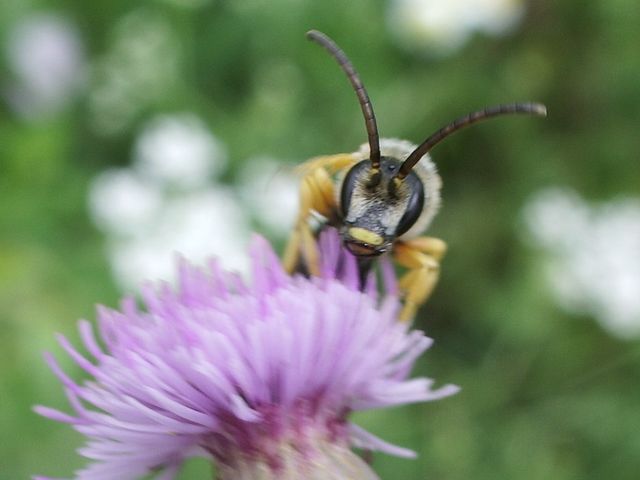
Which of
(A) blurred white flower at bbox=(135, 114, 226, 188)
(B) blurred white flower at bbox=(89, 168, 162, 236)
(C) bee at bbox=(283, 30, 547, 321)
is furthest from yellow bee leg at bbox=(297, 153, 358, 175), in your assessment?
(A) blurred white flower at bbox=(135, 114, 226, 188)

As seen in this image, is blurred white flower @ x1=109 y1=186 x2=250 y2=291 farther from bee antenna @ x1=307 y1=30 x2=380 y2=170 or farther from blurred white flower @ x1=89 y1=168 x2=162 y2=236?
bee antenna @ x1=307 y1=30 x2=380 y2=170

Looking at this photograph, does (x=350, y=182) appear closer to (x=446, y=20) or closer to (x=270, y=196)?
(x=270, y=196)

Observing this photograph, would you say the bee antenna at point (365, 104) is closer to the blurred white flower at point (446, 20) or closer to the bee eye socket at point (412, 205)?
the bee eye socket at point (412, 205)

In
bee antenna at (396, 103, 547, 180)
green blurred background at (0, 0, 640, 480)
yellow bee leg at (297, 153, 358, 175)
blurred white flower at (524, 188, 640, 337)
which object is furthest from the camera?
blurred white flower at (524, 188, 640, 337)

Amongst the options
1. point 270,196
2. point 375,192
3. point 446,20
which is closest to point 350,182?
point 375,192

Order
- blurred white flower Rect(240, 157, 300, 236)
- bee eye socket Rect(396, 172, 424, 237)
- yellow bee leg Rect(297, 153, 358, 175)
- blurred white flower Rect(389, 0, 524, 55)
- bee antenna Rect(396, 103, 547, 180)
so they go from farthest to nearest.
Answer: blurred white flower Rect(389, 0, 524, 55)
blurred white flower Rect(240, 157, 300, 236)
yellow bee leg Rect(297, 153, 358, 175)
bee eye socket Rect(396, 172, 424, 237)
bee antenna Rect(396, 103, 547, 180)

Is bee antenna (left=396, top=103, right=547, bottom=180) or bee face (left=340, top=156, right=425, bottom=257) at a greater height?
→ bee antenna (left=396, top=103, right=547, bottom=180)

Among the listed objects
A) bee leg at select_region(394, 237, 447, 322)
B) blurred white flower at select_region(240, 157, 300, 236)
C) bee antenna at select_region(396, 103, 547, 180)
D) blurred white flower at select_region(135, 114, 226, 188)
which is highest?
blurred white flower at select_region(135, 114, 226, 188)
